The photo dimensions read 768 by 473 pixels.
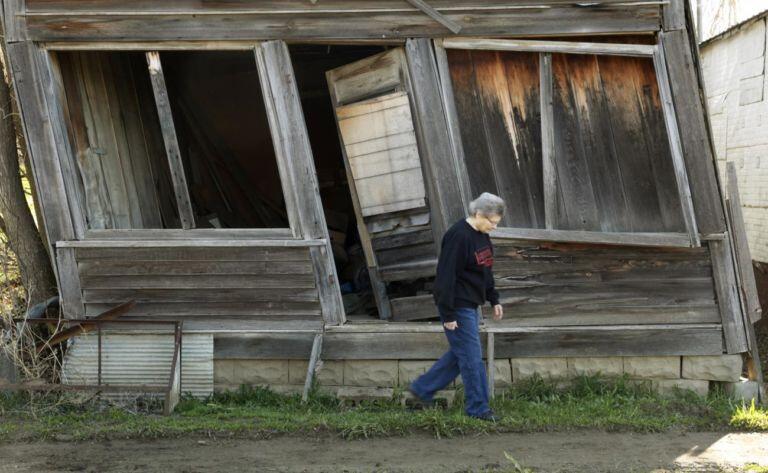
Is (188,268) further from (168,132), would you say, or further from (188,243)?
(168,132)

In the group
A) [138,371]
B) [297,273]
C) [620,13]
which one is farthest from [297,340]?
[620,13]

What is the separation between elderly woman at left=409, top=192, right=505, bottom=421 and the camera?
233 inches

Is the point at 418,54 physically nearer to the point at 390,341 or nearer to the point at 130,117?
the point at 390,341

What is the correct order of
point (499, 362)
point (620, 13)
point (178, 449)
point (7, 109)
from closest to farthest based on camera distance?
point (178, 449)
point (620, 13)
point (499, 362)
point (7, 109)

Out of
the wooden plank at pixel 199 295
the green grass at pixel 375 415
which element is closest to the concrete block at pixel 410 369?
the green grass at pixel 375 415

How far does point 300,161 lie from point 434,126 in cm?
112

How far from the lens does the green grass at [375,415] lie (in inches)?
243

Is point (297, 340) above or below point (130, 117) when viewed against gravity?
below

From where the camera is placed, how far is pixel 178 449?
233 inches

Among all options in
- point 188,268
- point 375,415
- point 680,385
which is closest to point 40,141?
point 188,268

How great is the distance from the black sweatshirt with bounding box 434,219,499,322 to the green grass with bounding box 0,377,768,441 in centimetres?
88

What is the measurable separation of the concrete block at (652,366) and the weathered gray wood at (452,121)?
6.23ft

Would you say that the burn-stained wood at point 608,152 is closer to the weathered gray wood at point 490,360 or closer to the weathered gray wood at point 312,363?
the weathered gray wood at point 490,360

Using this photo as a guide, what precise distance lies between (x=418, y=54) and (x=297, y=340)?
8.35ft
